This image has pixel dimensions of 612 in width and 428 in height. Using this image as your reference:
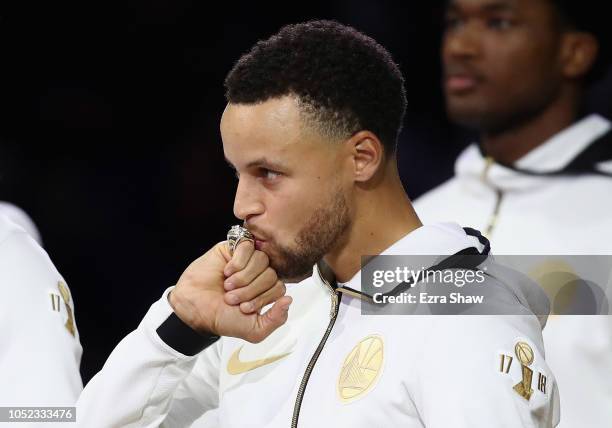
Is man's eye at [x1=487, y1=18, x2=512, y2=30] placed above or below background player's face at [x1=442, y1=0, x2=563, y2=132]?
above

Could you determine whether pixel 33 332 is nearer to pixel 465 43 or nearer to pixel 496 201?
pixel 496 201

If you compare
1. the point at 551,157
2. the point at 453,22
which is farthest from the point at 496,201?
the point at 453,22

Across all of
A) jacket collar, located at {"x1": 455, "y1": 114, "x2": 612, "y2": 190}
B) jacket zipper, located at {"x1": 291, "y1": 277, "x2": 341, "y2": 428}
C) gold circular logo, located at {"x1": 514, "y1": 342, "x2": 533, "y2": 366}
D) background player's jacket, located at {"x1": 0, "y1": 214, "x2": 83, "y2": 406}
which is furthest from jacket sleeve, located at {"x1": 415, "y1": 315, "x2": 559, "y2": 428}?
jacket collar, located at {"x1": 455, "y1": 114, "x2": 612, "y2": 190}

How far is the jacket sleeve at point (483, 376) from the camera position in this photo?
2381mm

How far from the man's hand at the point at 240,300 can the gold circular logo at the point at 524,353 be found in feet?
1.92

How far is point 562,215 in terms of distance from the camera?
4.10 m

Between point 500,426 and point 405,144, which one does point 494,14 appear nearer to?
point 405,144

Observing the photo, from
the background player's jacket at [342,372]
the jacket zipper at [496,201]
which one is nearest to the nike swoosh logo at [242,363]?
the background player's jacket at [342,372]

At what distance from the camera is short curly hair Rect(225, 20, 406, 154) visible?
2.78m

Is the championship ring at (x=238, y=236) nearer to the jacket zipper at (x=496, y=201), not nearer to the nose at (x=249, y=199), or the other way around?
the nose at (x=249, y=199)

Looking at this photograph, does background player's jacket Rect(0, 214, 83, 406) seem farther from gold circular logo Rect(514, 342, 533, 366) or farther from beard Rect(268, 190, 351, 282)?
gold circular logo Rect(514, 342, 533, 366)

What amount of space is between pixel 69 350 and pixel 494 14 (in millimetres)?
2101

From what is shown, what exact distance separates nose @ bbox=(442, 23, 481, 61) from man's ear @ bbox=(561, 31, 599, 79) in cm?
32

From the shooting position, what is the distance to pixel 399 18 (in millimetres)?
5609
